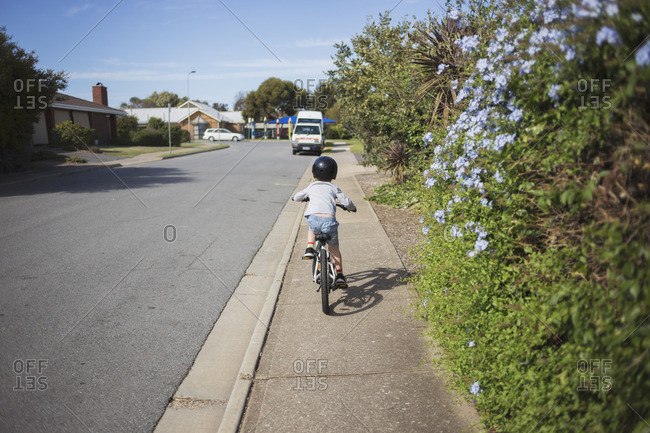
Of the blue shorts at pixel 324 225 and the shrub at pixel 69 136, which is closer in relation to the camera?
the blue shorts at pixel 324 225

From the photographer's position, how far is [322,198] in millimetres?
5598

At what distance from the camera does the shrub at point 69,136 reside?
30930mm

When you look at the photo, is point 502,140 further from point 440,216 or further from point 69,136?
point 69,136

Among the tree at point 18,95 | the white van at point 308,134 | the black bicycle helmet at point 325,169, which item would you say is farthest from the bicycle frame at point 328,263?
the white van at point 308,134

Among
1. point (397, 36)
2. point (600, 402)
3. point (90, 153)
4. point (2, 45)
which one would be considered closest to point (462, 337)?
point (600, 402)

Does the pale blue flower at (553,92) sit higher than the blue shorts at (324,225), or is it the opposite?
the pale blue flower at (553,92)

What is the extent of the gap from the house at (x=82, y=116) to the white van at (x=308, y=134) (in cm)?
1439

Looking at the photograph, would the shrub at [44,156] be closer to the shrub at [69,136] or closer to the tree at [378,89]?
the shrub at [69,136]

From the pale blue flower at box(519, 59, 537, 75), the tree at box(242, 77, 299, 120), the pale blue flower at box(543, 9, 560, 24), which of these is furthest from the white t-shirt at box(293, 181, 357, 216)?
the tree at box(242, 77, 299, 120)

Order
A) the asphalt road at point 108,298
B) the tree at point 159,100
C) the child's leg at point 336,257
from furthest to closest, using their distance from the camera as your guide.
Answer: the tree at point 159,100 < the child's leg at point 336,257 < the asphalt road at point 108,298

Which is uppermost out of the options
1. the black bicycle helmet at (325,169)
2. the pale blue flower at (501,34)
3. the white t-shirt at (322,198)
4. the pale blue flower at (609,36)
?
the pale blue flower at (501,34)

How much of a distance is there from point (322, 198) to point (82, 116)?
38.6 meters

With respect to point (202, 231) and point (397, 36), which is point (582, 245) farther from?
point (397, 36)

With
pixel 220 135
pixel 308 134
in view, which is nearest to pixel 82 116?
pixel 308 134
